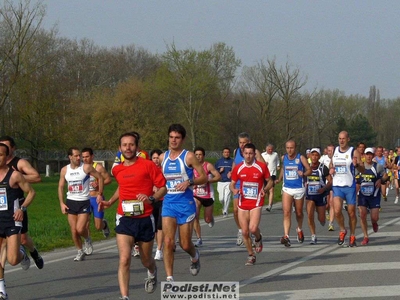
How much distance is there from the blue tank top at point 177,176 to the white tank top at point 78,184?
11.0 feet

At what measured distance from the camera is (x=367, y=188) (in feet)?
48.9

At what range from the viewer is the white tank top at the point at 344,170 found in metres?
13.6

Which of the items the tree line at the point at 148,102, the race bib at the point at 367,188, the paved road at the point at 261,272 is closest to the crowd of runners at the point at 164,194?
the race bib at the point at 367,188

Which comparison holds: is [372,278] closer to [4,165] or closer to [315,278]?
[315,278]

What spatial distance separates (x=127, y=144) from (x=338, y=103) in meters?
76.0

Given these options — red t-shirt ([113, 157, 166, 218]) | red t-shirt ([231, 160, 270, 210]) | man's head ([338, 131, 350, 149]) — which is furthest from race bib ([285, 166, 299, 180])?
red t-shirt ([113, 157, 166, 218])

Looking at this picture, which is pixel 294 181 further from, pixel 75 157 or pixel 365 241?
pixel 75 157

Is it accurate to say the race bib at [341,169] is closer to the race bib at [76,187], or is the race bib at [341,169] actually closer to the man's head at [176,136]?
the race bib at [76,187]

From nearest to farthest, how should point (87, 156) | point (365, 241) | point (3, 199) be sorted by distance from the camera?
point (3, 199)
point (87, 156)
point (365, 241)

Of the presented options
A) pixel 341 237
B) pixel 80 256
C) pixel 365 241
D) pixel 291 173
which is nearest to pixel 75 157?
pixel 80 256

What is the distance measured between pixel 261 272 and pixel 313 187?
4879mm

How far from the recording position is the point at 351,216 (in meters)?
13.8

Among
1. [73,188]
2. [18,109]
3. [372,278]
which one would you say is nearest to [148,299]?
[372,278]

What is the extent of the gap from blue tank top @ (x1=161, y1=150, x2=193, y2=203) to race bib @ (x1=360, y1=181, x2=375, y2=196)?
20.9 feet
